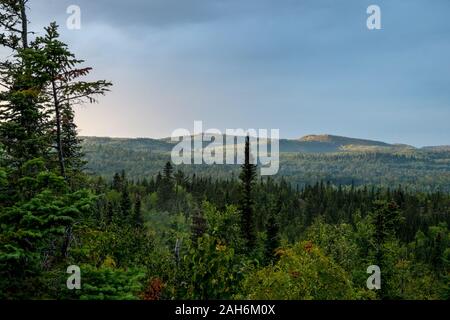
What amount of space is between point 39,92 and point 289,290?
1402 centimetres

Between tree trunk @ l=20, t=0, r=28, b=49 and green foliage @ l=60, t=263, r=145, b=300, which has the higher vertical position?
tree trunk @ l=20, t=0, r=28, b=49

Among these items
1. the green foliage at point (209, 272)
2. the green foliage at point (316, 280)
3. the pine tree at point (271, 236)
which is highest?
the green foliage at point (209, 272)

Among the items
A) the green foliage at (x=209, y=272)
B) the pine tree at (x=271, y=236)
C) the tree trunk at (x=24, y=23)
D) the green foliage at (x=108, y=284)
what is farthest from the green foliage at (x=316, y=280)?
the pine tree at (x=271, y=236)

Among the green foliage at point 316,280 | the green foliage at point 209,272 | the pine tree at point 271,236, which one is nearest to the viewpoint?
the green foliage at point 209,272

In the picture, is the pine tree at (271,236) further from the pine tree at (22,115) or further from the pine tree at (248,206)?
the pine tree at (22,115)

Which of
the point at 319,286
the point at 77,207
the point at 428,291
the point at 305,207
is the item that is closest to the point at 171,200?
the point at 305,207

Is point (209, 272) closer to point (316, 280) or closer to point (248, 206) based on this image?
point (316, 280)

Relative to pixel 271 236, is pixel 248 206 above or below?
above

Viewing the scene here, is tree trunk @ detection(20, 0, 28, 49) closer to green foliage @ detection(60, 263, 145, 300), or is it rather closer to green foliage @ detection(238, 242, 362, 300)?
green foliage @ detection(60, 263, 145, 300)

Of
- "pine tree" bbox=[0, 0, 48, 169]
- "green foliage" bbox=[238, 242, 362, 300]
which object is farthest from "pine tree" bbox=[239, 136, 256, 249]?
"pine tree" bbox=[0, 0, 48, 169]

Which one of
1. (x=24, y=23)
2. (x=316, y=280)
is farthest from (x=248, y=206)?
(x=24, y=23)

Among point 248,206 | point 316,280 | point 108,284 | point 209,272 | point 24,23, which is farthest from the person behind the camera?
point 248,206

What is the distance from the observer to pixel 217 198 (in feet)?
530

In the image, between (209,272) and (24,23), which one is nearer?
(209,272)
